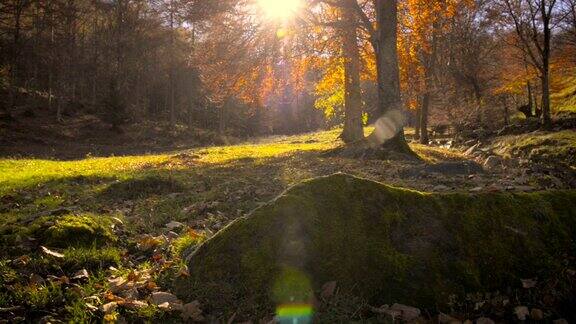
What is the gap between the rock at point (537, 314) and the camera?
3602 millimetres

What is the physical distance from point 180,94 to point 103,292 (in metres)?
52.2

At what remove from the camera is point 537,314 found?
3609mm

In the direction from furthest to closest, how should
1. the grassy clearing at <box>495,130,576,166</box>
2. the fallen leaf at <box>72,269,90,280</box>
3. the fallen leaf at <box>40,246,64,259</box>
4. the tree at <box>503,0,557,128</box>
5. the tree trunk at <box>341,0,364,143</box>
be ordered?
1. the tree at <box>503,0,557,128</box>
2. the tree trunk at <box>341,0,364,143</box>
3. the grassy clearing at <box>495,130,576,166</box>
4. the fallen leaf at <box>40,246,64,259</box>
5. the fallen leaf at <box>72,269,90,280</box>

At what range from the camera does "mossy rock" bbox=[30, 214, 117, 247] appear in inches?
195

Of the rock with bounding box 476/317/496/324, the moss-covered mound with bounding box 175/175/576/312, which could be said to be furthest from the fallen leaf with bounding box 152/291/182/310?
the rock with bounding box 476/317/496/324

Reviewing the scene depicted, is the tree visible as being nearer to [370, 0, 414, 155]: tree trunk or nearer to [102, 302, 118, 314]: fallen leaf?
[370, 0, 414, 155]: tree trunk

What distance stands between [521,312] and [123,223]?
502 centimetres

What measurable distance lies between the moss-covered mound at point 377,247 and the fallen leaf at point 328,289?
58mm

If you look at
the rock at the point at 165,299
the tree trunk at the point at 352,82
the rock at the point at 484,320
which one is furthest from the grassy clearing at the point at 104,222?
A: the tree trunk at the point at 352,82

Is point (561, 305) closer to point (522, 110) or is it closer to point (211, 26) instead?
point (211, 26)

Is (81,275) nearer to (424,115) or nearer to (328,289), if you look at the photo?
(328,289)

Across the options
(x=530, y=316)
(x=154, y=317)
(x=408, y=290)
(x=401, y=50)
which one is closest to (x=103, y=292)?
(x=154, y=317)

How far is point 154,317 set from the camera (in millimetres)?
3541

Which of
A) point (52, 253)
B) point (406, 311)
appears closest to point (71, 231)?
point (52, 253)
